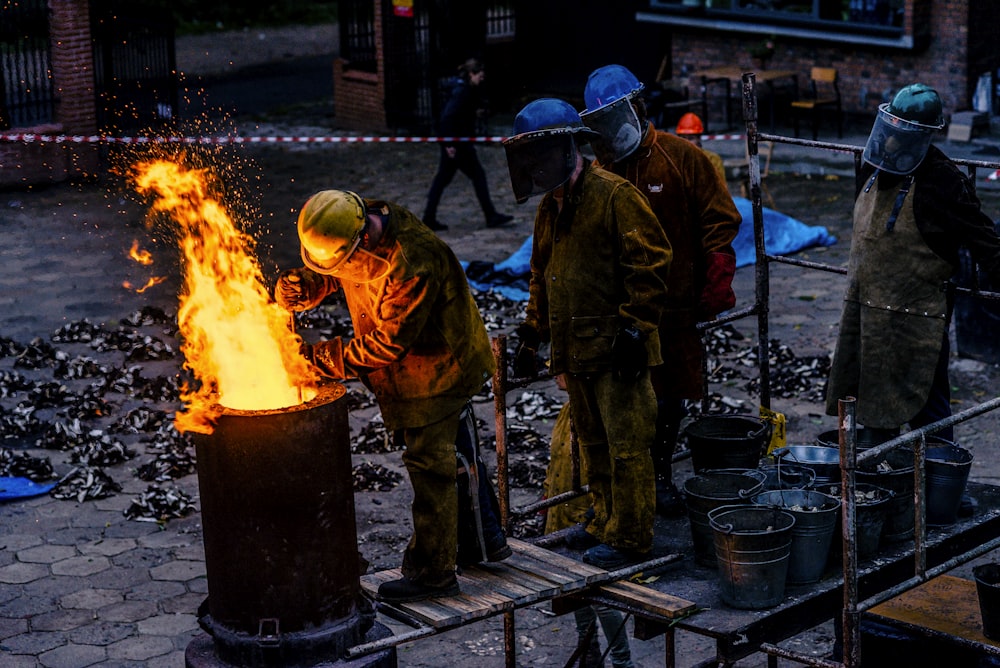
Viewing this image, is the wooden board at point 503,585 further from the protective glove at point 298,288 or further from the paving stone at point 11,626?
the paving stone at point 11,626

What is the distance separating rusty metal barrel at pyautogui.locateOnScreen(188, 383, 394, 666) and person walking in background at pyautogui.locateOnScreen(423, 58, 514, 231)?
1028cm

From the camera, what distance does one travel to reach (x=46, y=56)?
18.4 metres

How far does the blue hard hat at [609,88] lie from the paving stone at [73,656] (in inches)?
A: 144

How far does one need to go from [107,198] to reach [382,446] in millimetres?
9584

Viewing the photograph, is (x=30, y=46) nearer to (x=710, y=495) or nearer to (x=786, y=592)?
(x=710, y=495)

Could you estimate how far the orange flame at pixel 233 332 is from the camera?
544cm

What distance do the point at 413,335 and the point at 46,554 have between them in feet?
12.7

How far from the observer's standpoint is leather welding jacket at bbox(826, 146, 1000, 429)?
21.2ft

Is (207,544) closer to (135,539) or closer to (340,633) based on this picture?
(340,633)

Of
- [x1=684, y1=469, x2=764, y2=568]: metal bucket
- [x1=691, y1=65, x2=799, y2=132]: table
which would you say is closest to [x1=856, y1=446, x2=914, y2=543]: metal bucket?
[x1=684, y1=469, x2=764, y2=568]: metal bucket

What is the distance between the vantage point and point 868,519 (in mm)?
5734

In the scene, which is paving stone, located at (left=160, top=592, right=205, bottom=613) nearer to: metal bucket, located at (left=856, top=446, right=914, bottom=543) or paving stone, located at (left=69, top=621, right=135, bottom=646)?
paving stone, located at (left=69, top=621, right=135, bottom=646)

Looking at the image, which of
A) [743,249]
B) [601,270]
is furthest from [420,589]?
[743,249]

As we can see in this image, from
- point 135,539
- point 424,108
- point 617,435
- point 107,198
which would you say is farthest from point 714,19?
point 617,435
